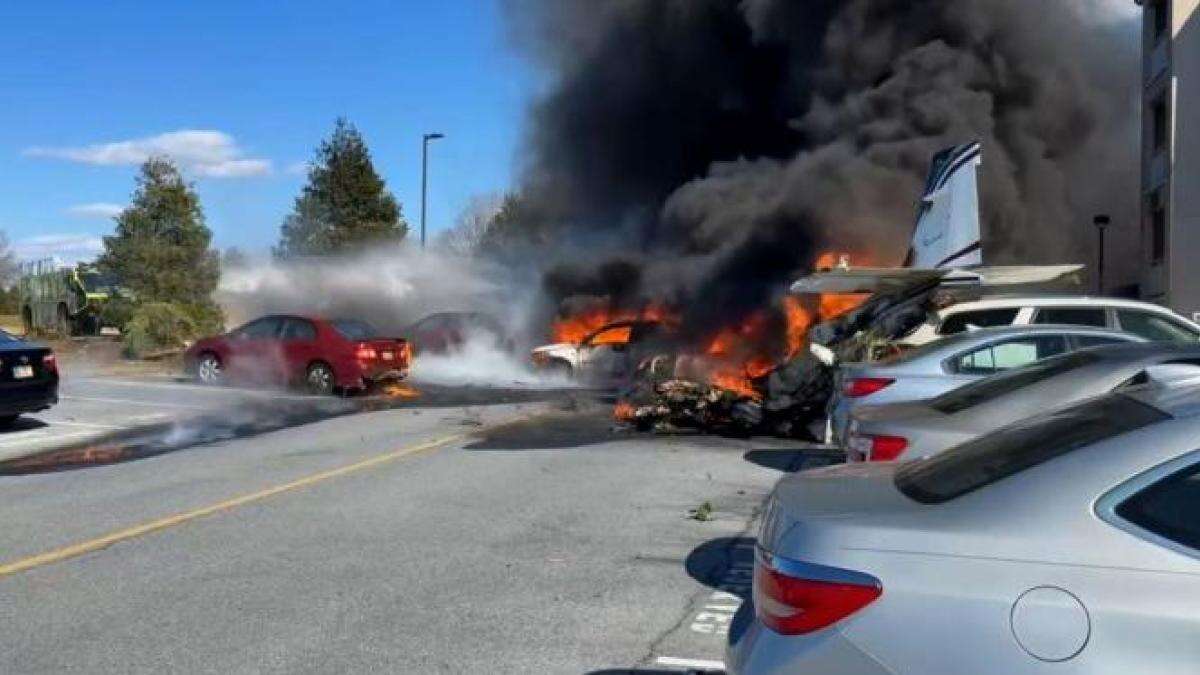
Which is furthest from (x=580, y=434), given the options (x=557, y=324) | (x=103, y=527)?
(x=557, y=324)

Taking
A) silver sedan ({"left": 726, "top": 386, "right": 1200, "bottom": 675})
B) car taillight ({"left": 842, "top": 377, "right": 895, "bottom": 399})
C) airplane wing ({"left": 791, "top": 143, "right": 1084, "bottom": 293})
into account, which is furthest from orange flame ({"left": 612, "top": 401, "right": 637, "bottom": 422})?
silver sedan ({"left": 726, "top": 386, "right": 1200, "bottom": 675})

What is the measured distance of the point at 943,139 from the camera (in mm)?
25219

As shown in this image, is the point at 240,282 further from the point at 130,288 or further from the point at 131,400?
the point at 131,400

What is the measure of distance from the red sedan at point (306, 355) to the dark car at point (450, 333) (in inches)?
211

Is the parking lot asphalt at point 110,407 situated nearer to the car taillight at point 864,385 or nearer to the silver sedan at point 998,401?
the car taillight at point 864,385

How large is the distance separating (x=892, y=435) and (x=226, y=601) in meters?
3.51

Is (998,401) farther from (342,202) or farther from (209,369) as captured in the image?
(342,202)

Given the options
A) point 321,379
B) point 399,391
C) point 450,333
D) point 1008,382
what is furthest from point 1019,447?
point 450,333

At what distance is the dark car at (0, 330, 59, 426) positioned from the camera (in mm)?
13891

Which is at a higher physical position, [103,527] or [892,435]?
[892,435]

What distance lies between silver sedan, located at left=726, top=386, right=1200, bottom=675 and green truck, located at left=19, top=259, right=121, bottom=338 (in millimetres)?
34126

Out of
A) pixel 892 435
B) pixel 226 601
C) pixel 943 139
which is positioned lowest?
pixel 226 601

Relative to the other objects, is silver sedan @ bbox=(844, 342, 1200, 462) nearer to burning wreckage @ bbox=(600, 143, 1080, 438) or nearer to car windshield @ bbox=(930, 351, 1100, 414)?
car windshield @ bbox=(930, 351, 1100, 414)

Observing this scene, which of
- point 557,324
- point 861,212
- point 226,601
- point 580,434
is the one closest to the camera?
point 226,601
